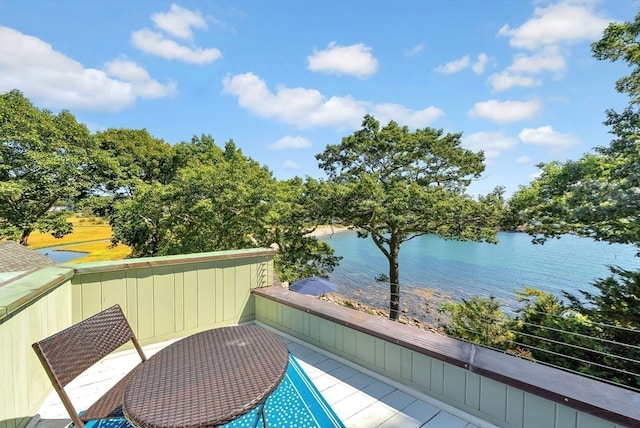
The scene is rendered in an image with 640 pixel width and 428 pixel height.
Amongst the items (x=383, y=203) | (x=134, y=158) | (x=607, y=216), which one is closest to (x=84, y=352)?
(x=607, y=216)

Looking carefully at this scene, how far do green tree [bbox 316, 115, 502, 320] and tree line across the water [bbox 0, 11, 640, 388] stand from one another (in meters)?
0.04

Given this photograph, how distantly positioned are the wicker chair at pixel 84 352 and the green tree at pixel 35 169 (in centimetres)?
1006

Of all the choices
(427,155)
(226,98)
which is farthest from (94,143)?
(427,155)

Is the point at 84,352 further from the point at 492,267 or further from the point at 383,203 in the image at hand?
the point at 492,267

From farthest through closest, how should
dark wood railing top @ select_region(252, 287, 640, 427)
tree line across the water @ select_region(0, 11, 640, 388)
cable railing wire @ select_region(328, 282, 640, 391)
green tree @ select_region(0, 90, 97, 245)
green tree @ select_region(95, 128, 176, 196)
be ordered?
green tree @ select_region(95, 128, 176, 196) → green tree @ select_region(0, 90, 97, 245) → tree line across the water @ select_region(0, 11, 640, 388) → cable railing wire @ select_region(328, 282, 640, 391) → dark wood railing top @ select_region(252, 287, 640, 427)

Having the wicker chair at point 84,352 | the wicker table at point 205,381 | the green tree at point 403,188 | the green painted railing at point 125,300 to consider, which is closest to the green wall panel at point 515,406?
the wicker table at point 205,381

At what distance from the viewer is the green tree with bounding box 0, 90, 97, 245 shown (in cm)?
888

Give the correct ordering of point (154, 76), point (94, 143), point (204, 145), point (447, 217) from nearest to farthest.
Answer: point (447, 217)
point (154, 76)
point (94, 143)
point (204, 145)

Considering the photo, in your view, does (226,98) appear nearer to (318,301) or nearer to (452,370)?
(318,301)

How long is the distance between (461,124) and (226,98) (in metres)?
8.28

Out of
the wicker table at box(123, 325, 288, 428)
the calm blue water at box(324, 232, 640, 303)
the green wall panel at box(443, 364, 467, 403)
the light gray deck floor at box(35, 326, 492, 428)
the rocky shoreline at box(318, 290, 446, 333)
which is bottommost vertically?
the rocky shoreline at box(318, 290, 446, 333)

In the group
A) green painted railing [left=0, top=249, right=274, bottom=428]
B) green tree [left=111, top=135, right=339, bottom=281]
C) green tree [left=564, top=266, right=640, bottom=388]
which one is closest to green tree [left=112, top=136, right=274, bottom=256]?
green tree [left=111, top=135, right=339, bottom=281]

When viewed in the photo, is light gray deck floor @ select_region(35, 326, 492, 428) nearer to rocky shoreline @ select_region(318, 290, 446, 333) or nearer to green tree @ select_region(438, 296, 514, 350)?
green tree @ select_region(438, 296, 514, 350)

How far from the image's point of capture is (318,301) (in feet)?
9.39
